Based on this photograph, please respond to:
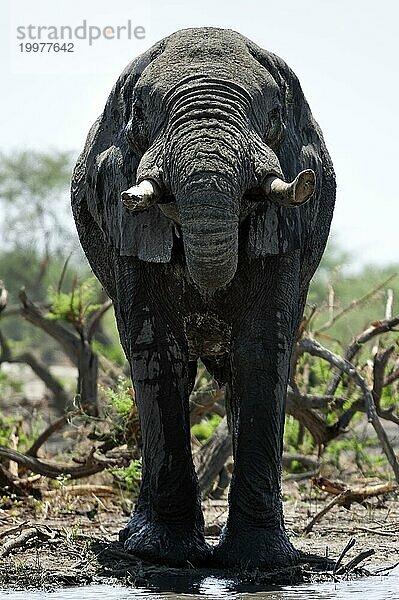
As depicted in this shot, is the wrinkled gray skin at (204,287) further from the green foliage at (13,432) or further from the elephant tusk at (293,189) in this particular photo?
the green foliage at (13,432)

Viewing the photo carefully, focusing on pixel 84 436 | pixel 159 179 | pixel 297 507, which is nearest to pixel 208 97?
pixel 159 179

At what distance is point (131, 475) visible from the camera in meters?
7.48

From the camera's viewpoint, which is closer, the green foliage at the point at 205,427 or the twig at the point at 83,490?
the twig at the point at 83,490

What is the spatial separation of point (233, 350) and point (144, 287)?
465 millimetres

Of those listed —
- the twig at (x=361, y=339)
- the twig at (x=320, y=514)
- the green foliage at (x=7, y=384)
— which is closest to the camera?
the twig at (x=320, y=514)

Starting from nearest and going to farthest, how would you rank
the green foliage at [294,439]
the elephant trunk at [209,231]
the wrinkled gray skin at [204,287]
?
the elephant trunk at [209,231]
the wrinkled gray skin at [204,287]
the green foliage at [294,439]

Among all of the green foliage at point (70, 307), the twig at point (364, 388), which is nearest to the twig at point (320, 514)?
the twig at point (364, 388)

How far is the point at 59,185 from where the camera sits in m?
40.7

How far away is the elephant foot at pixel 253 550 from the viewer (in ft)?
17.3

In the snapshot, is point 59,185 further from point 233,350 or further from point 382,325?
point 233,350

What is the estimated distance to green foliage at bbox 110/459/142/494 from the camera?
294 inches

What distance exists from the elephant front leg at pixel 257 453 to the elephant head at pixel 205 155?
426mm

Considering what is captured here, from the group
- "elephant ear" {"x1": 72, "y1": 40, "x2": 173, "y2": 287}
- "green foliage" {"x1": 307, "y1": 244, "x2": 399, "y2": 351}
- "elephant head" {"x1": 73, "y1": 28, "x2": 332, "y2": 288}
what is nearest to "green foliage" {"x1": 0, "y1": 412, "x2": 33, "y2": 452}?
"elephant ear" {"x1": 72, "y1": 40, "x2": 173, "y2": 287}

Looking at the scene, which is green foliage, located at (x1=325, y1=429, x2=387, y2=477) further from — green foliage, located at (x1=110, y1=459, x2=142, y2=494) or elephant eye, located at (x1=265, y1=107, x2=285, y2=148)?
elephant eye, located at (x1=265, y1=107, x2=285, y2=148)
